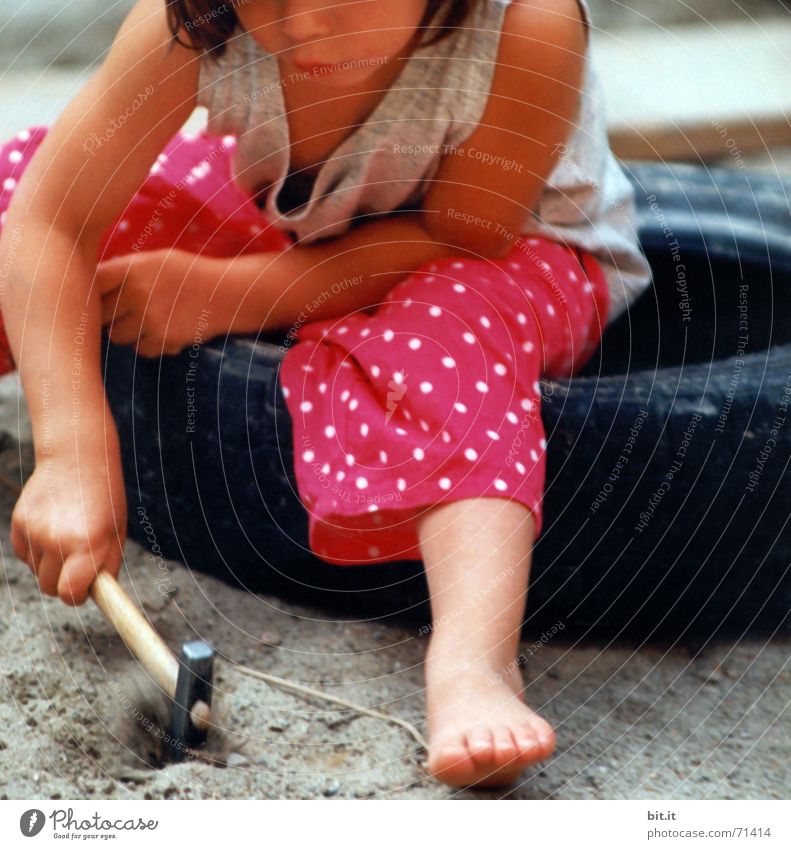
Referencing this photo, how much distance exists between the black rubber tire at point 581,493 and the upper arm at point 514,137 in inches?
3.1

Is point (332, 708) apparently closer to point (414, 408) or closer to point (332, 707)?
point (332, 707)

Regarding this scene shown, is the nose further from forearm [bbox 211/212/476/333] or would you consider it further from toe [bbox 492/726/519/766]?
toe [bbox 492/726/519/766]

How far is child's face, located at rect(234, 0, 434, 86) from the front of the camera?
331mm

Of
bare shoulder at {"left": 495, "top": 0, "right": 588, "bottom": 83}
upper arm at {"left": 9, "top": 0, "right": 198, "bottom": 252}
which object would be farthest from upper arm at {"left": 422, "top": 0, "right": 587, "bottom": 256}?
upper arm at {"left": 9, "top": 0, "right": 198, "bottom": 252}

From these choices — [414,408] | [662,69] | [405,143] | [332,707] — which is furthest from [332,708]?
[662,69]

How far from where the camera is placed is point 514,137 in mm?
363

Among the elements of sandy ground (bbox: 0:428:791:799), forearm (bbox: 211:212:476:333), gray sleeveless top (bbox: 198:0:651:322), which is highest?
gray sleeveless top (bbox: 198:0:651:322)

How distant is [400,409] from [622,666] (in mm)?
122

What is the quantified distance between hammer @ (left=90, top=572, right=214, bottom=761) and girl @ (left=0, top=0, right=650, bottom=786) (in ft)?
0.08

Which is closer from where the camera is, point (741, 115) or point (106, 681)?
point (106, 681)

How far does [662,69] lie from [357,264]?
224mm

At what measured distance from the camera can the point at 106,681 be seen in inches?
13.0
